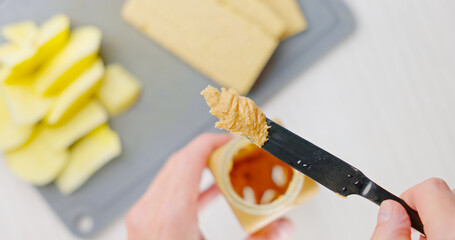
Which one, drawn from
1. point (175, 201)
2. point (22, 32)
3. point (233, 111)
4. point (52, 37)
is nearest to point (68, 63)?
point (52, 37)

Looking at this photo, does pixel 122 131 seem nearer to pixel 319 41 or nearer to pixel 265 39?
pixel 265 39

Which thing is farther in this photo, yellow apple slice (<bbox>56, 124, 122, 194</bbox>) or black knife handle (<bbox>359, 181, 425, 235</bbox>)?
yellow apple slice (<bbox>56, 124, 122, 194</bbox>)

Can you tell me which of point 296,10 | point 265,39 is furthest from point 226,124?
point 296,10

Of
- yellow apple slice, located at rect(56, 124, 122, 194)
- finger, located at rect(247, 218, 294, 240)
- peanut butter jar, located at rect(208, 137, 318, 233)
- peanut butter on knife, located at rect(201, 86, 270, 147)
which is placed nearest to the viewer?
peanut butter on knife, located at rect(201, 86, 270, 147)

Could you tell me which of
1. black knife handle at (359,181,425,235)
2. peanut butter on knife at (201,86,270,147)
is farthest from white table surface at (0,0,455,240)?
peanut butter on knife at (201,86,270,147)

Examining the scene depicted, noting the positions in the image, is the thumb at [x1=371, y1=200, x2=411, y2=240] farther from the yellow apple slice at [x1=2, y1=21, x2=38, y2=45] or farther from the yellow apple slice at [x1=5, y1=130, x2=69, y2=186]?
the yellow apple slice at [x1=2, y1=21, x2=38, y2=45]

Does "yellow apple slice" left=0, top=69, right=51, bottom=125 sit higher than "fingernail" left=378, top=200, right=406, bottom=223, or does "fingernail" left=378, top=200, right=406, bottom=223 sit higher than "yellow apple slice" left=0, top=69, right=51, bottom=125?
"fingernail" left=378, top=200, right=406, bottom=223

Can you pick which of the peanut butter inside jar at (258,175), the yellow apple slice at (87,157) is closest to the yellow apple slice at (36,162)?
the yellow apple slice at (87,157)
